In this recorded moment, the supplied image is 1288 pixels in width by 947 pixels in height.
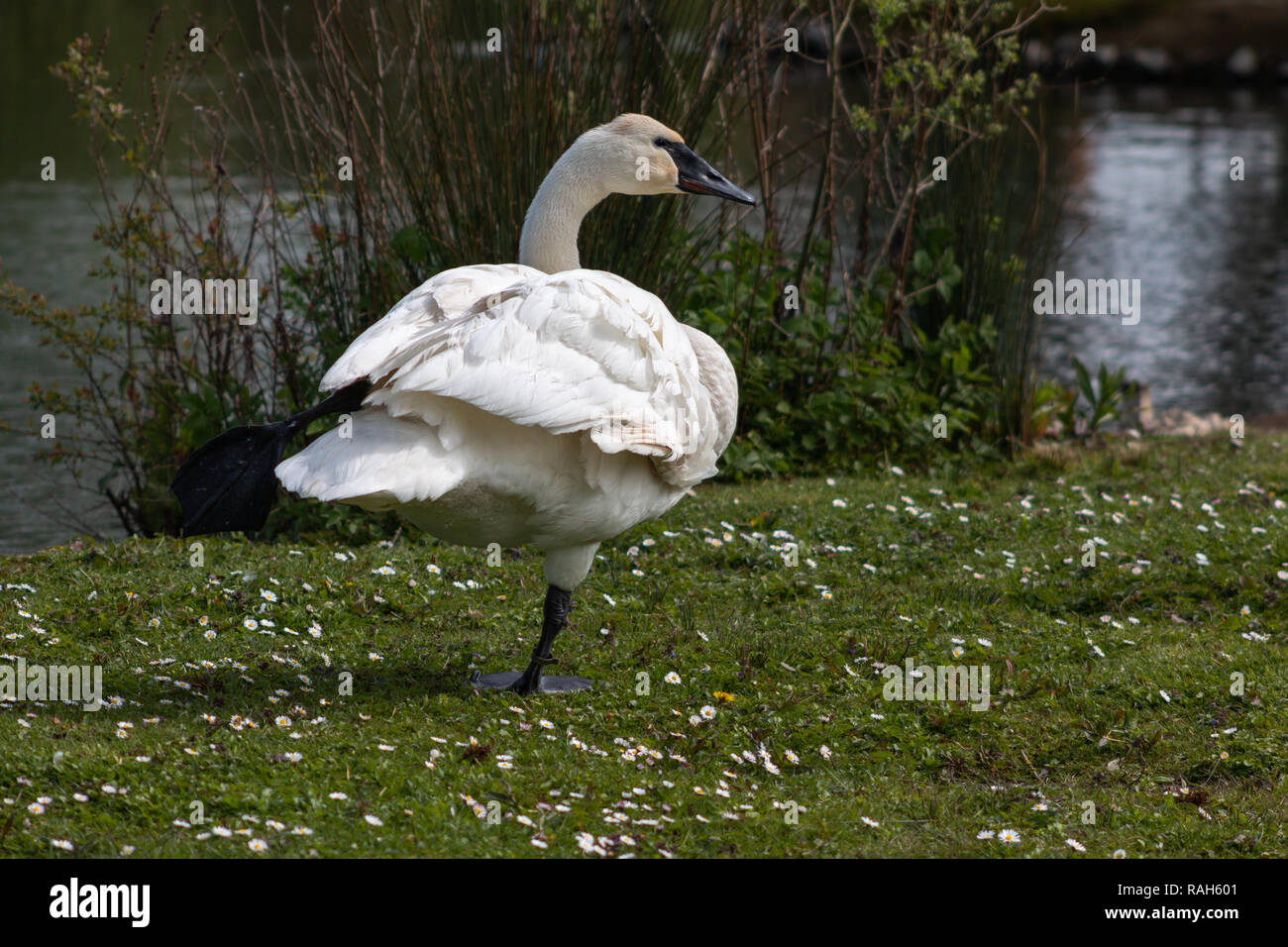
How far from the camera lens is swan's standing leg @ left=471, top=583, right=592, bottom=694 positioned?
5.31m

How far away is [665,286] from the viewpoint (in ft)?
28.9

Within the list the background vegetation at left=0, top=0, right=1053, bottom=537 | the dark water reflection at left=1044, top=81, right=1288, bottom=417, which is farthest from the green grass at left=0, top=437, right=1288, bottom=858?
the dark water reflection at left=1044, top=81, right=1288, bottom=417

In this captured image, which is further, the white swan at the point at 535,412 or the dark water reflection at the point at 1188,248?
the dark water reflection at the point at 1188,248

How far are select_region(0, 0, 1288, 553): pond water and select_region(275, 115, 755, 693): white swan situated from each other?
4511 millimetres

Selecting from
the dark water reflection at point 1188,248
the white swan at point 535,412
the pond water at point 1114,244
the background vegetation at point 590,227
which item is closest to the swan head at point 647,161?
the white swan at point 535,412

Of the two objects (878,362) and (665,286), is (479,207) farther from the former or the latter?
(878,362)

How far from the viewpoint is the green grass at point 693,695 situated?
4180 millimetres

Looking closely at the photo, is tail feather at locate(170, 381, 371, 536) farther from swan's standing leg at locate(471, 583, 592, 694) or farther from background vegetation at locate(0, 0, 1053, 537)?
background vegetation at locate(0, 0, 1053, 537)

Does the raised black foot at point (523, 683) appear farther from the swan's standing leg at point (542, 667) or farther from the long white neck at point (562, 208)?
the long white neck at point (562, 208)

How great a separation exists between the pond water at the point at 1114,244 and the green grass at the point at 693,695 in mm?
3109

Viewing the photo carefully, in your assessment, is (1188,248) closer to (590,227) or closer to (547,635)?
(590,227)

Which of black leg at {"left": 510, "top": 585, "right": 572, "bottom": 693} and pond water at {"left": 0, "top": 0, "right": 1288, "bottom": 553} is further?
pond water at {"left": 0, "top": 0, "right": 1288, "bottom": 553}

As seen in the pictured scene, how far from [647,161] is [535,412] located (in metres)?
1.85

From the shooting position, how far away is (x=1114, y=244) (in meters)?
19.8
